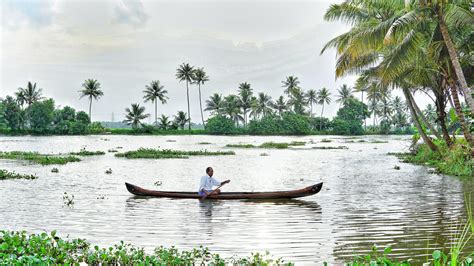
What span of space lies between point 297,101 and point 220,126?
16729 mm

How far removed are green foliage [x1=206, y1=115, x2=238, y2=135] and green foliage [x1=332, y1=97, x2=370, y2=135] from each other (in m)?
23.2

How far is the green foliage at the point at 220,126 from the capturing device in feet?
325

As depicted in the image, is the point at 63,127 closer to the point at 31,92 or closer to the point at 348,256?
the point at 31,92

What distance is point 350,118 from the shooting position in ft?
358

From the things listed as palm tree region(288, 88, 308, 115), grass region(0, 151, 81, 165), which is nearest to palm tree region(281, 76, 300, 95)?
palm tree region(288, 88, 308, 115)

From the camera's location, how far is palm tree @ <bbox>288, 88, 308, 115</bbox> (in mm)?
100250

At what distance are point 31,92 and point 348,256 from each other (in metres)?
89.5

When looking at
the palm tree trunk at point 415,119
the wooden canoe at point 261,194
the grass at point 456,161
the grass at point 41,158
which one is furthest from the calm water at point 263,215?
the grass at point 41,158

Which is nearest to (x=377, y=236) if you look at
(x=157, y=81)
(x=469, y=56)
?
(x=469, y=56)

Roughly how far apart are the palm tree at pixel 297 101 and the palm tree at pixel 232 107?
10992 mm

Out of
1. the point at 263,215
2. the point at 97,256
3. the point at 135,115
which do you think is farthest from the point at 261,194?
the point at 135,115

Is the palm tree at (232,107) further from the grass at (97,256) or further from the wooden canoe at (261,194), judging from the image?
the grass at (97,256)

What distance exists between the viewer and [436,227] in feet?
37.6

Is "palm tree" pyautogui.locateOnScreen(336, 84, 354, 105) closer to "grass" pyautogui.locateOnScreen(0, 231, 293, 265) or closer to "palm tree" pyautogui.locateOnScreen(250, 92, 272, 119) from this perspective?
"palm tree" pyautogui.locateOnScreen(250, 92, 272, 119)
